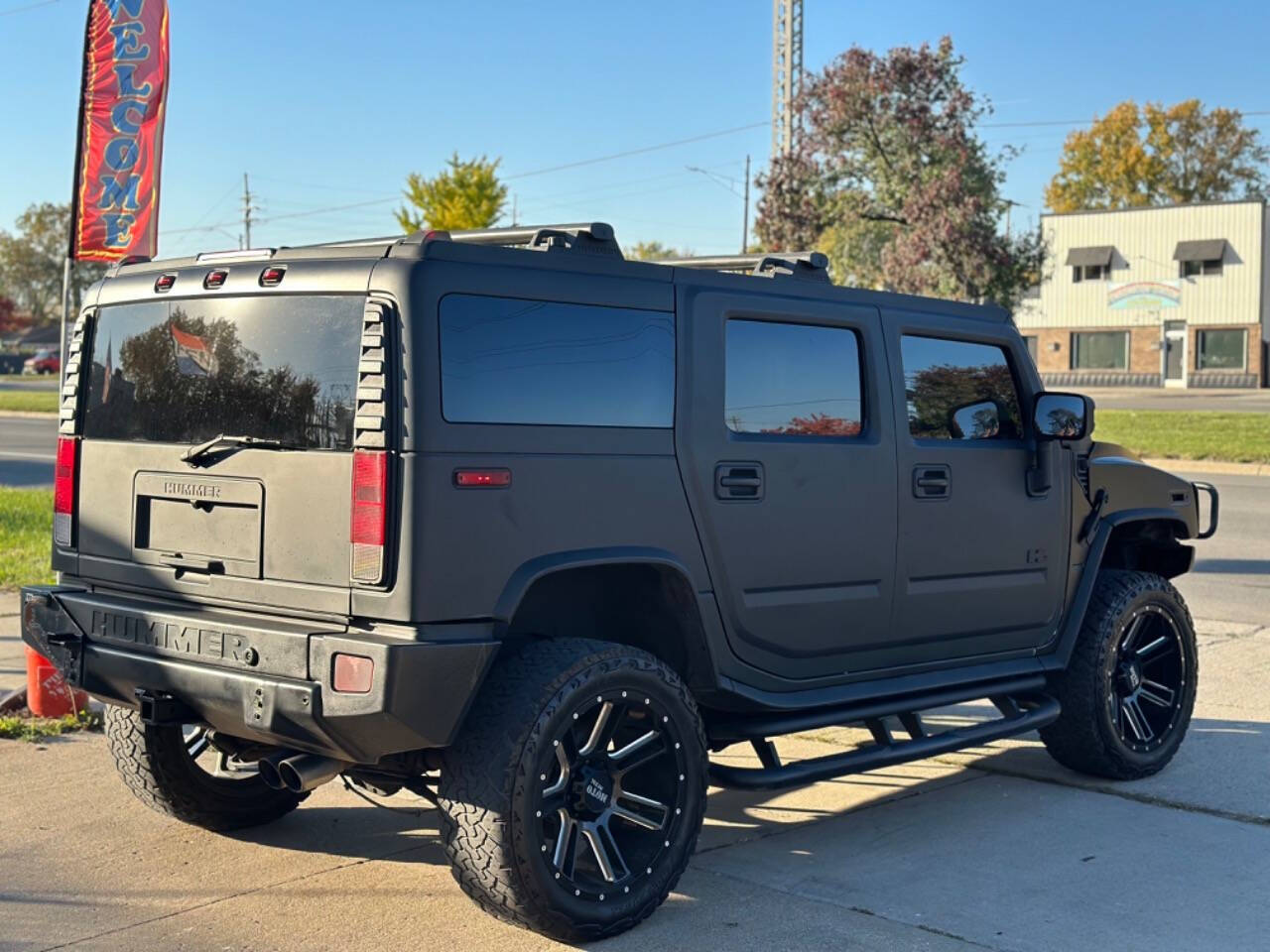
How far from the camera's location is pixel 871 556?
5.40 metres

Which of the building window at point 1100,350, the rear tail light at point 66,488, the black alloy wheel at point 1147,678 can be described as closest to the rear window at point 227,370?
the rear tail light at point 66,488

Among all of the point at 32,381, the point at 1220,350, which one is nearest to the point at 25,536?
the point at 1220,350

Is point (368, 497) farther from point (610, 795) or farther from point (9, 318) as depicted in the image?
point (9, 318)

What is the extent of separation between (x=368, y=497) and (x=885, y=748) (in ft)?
7.33

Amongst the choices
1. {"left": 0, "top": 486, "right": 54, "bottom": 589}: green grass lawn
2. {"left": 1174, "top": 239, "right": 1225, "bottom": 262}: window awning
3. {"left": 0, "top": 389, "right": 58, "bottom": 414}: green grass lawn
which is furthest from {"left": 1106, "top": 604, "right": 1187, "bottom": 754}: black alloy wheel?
{"left": 1174, "top": 239, "right": 1225, "bottom": 262}: window awning

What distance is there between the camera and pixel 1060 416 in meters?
6.00

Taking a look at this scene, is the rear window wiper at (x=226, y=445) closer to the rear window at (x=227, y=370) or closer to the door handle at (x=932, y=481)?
the rear window at (x=227, y=370)

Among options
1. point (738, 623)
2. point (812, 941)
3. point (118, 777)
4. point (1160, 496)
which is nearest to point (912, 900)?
point (812, 941)

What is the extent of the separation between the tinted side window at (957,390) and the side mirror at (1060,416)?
15 cm

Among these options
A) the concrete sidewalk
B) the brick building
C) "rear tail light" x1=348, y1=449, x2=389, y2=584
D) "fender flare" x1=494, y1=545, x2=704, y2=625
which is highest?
the brick building

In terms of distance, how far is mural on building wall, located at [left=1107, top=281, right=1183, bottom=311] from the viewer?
6121 centimetres

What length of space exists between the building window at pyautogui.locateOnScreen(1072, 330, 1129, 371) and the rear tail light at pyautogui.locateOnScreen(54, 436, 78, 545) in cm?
6182

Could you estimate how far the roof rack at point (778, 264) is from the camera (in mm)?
5430

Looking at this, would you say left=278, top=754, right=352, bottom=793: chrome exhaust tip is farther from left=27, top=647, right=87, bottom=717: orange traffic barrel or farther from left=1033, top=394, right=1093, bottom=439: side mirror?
left=1033, top=394, right=1093, bottom=439: side mirror
